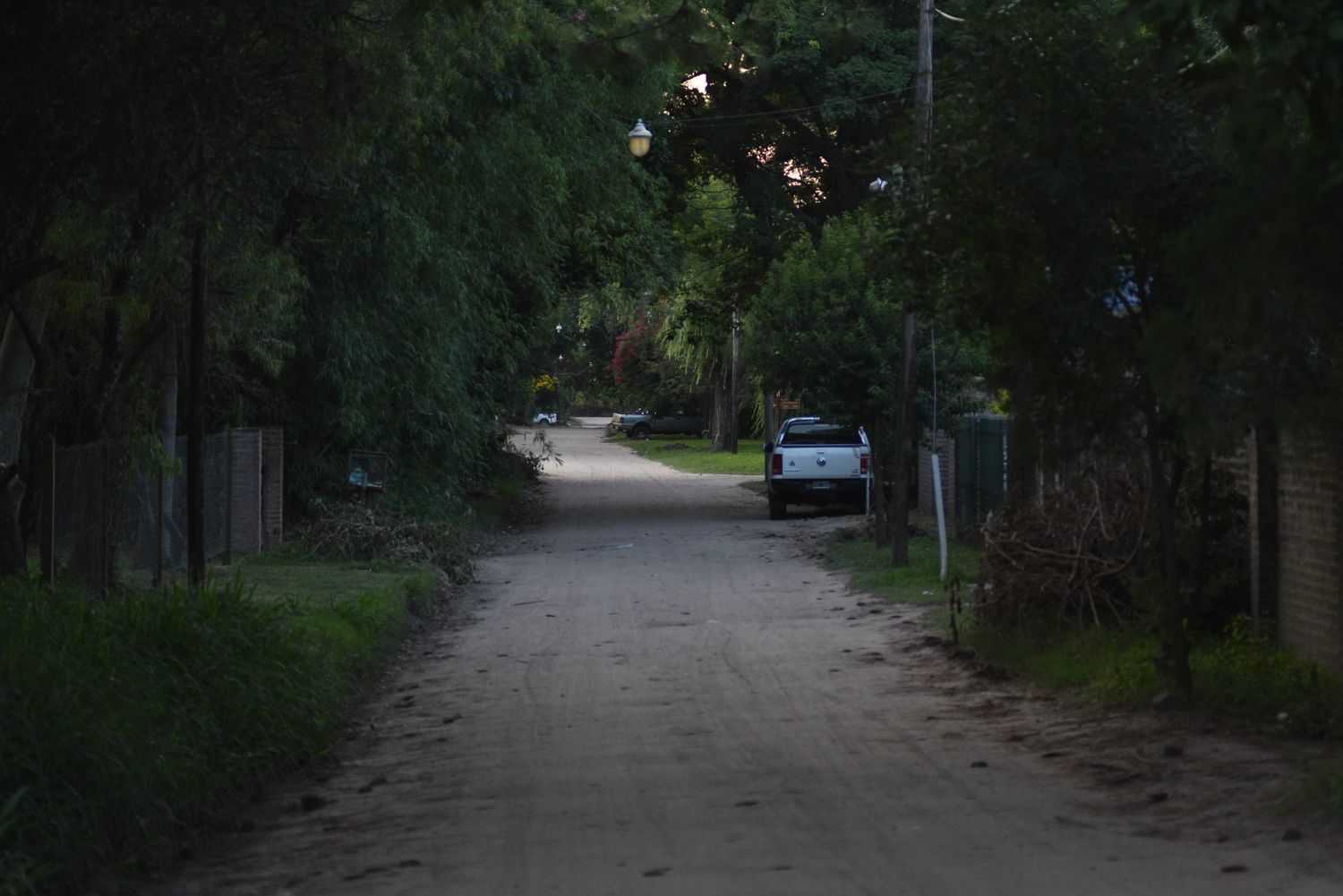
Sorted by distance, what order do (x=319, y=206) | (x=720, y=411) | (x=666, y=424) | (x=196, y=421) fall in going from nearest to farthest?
1. (x=196, y=421)
2. (x=319, y=206)
3. (x=720, y=411)
4. (x=666, y=424)

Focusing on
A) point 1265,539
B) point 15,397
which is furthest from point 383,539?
point 1265,539

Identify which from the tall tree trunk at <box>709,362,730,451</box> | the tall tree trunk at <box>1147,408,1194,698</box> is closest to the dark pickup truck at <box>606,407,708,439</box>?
the tall tree trunk at <box>709,362,730,451</box>

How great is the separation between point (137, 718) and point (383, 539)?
1225cm

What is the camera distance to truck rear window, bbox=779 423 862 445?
28373 millimetres

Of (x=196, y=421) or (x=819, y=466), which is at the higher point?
(x=196, y=421)

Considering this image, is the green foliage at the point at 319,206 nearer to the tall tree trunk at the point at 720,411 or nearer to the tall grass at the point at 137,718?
the tall grass at the point at 137,718

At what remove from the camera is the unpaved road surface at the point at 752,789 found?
6395 millimetres

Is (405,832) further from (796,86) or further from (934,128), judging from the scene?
(796,86)

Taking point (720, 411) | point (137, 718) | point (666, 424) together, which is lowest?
point (137, 718)

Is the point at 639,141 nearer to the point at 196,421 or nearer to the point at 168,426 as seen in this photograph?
the point at 168,426

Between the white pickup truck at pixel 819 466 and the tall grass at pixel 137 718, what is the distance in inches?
683

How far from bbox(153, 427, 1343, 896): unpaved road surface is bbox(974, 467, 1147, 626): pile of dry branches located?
848mm

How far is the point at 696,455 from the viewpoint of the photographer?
209 feet

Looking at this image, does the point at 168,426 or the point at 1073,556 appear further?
the point at 168,426
